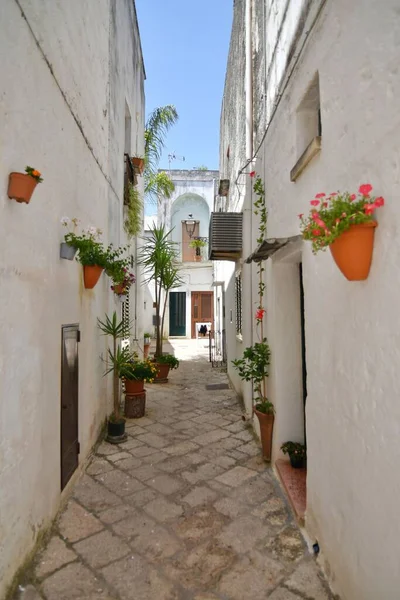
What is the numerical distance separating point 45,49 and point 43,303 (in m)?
1.92

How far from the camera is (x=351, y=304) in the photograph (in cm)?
188

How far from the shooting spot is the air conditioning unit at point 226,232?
6.28 metres

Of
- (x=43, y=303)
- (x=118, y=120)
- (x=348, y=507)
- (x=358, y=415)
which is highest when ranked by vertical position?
(x=118, y=120)

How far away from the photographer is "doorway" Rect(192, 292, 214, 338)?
18.5m

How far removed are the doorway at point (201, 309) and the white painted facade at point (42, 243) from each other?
13.9 meters

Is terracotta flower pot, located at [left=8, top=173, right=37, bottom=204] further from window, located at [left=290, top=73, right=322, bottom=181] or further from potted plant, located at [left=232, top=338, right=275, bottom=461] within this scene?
potted plant, located at [left=232, top=338, right=275, bottom=461]

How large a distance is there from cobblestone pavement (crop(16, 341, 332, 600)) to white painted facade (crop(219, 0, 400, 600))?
1.38ft

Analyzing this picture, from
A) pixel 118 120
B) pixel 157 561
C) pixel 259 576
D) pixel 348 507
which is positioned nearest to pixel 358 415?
pixel 348 507

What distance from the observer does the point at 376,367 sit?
5.42ft

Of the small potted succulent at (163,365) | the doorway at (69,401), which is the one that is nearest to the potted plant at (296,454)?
the doorway at (69,401)

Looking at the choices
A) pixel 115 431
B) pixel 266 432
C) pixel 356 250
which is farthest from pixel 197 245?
pixel 356 250

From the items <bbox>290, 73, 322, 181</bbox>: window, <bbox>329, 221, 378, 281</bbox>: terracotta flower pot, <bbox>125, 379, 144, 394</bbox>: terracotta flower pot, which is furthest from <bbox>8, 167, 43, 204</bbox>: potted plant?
<bbox>125, 379, 144, 394</bbox>: terracotta flower pot

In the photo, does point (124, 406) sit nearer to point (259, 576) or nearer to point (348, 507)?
point (259, 576)

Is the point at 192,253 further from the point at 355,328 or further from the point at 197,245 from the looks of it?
the point at 355,328
